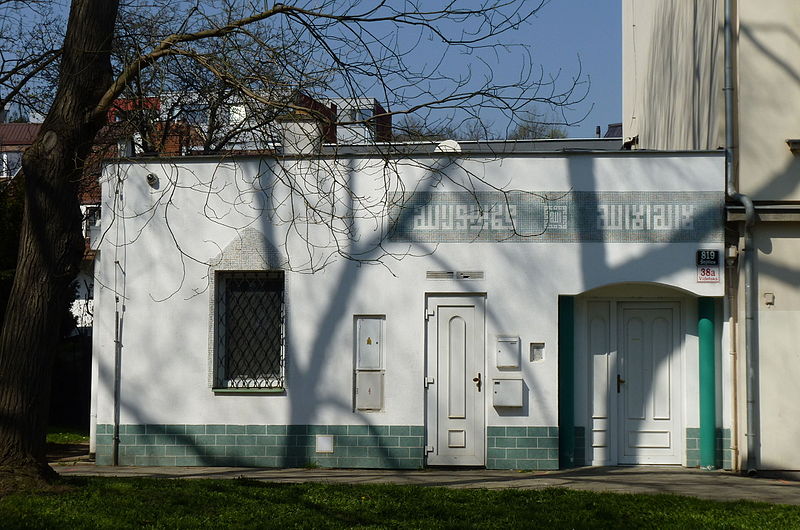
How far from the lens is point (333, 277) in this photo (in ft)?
44.3

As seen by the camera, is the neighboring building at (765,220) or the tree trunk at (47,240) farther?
the neighboring building at (765,220)

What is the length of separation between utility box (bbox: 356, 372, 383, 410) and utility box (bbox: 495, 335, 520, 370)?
5.10 ft

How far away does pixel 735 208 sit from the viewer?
12992 millimetres

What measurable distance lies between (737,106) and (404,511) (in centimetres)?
712

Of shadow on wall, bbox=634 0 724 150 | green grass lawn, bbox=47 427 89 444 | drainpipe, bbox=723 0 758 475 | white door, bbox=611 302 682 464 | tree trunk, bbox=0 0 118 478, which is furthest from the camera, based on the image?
green grass lawn, bbox=47 427 89 444

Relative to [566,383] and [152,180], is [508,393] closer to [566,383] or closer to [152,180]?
[566,383]

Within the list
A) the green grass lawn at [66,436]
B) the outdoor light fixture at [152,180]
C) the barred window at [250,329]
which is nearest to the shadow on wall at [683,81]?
the barred window at [250,329]

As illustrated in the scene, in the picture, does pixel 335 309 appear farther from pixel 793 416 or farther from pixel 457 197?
pixel 793 416

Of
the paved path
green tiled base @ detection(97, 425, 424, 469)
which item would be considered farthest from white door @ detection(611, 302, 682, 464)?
green tiled base @ detection(97, 425, 424, 469)

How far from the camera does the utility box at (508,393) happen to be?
13164mm

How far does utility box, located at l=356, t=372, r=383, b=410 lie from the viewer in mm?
13383

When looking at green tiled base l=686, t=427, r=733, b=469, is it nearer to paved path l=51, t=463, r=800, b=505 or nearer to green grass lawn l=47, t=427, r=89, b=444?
paved path l=51, t=463, r=800, b=505

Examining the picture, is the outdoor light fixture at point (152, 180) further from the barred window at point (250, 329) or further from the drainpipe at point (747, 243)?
the drainpipe at point (747, 243)

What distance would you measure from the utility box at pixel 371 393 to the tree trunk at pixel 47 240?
436cm
